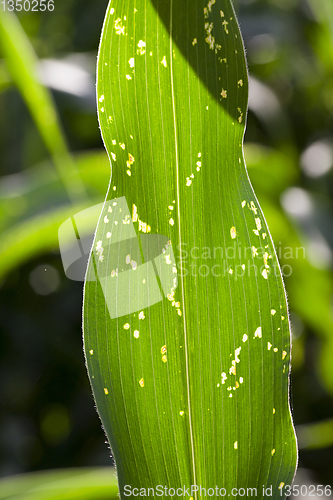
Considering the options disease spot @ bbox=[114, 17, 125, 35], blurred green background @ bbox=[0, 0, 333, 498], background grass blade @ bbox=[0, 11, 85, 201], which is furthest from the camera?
blurred green background @ bbox=[0, 0, 333, 498]

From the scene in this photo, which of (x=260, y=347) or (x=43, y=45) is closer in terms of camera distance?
(x=260, y=347)

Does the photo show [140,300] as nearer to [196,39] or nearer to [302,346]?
[196,39]

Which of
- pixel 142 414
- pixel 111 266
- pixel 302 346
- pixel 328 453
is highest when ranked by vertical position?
pixel 111 266

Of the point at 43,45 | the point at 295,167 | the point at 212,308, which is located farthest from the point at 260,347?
the point at 43,45

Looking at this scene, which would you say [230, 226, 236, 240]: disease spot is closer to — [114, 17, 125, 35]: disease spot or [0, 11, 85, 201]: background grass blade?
[114, 17, 125, 35]: disease spot
